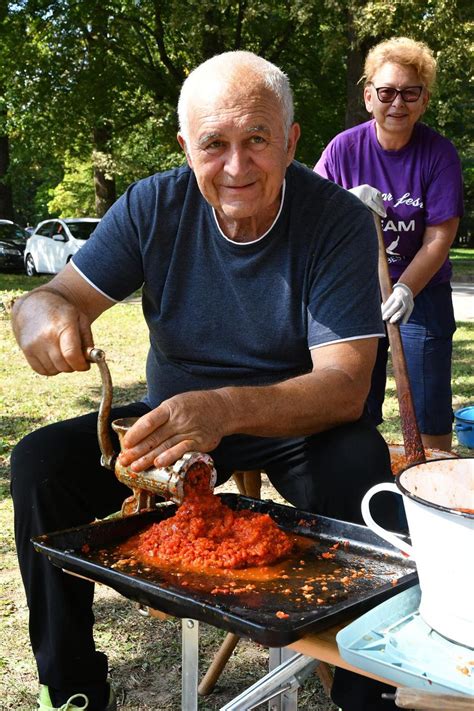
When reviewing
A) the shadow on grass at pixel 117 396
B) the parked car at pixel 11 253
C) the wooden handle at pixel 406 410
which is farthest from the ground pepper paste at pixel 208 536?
the parked car at pixel 11 253

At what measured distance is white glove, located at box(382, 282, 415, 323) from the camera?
3418 millimetres

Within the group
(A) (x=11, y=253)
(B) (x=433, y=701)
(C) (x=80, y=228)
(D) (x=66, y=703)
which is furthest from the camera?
(A) (x=11, y=253)

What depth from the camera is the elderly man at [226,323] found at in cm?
212

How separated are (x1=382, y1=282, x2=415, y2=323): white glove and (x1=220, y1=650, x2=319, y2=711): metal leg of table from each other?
1770 mm

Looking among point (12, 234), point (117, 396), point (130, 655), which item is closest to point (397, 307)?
point (130, 655)

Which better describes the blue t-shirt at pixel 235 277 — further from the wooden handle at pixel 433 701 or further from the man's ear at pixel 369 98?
the man's ear at pixel 369 98

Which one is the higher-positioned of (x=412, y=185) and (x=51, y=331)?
(x=412, y=185)

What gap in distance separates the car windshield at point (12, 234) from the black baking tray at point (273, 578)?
18595 mm

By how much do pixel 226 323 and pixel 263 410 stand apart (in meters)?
0.42

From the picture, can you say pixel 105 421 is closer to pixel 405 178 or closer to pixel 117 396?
pixel 405 178

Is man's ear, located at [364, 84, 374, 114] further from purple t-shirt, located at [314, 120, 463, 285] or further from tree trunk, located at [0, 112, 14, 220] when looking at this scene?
tree trunk, located at [0, 112, 14, 220]

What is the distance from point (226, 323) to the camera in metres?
2.39

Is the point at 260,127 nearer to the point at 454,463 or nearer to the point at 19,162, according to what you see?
the point at 454,463

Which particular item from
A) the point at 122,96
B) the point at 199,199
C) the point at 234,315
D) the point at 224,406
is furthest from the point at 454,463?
the point at 122,96
